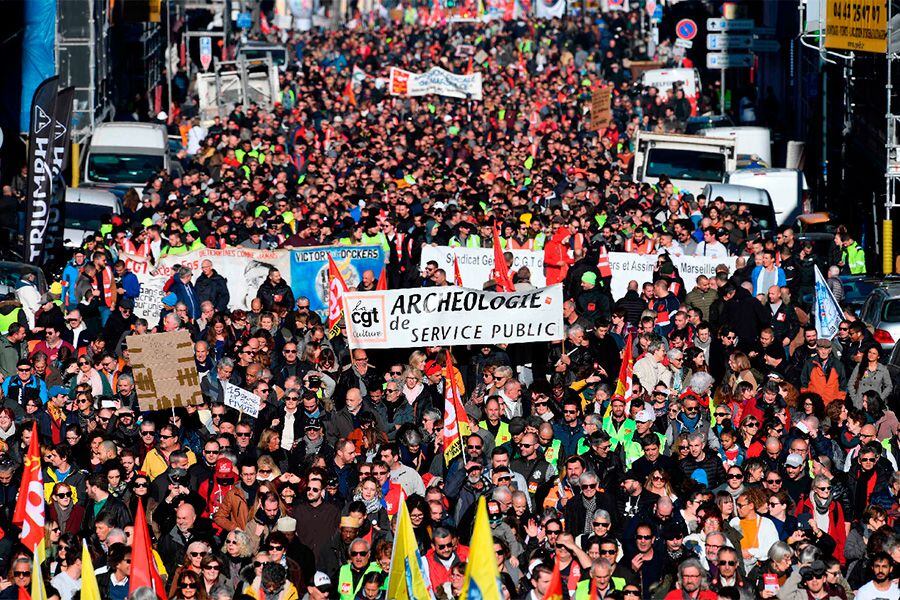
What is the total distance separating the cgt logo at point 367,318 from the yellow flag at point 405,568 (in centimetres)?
690

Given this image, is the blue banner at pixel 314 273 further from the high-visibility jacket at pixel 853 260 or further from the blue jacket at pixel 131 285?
the high-visibility jacket at pixel 853 260

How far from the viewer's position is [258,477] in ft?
49.8

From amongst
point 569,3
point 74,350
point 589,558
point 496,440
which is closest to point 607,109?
point 74,350

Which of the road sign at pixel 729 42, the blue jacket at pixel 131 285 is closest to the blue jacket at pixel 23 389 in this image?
the blue jacket at pixel 131 285

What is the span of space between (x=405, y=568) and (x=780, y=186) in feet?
69.4

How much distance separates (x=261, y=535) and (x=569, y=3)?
68.8m

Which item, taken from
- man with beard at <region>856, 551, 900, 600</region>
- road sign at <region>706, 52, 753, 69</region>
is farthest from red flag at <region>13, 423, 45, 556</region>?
road sign at <region>706, 52, 753, 69</region>

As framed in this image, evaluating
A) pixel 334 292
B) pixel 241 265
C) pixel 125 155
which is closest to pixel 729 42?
pixel 125 155

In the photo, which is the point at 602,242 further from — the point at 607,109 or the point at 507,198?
the point at 607,109

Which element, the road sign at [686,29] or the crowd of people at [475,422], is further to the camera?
the road sign at [686,29]

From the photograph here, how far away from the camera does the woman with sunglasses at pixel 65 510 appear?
1478 cm

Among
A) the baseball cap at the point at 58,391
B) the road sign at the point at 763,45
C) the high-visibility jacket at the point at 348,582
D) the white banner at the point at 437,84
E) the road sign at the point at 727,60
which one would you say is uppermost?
the road sign at the point at 763,45

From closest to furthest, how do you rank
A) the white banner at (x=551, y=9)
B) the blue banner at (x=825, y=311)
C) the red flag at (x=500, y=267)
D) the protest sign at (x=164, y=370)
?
the protest sign at (x=164, y=370), the blue banner at (x=825, y=311), the red flag at (x=500, y=267), the white banner at (x=551, y=9)

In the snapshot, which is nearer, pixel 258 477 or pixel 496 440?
pixel 258 477
